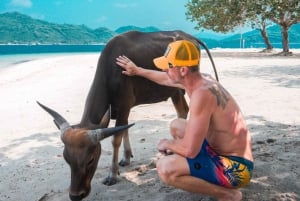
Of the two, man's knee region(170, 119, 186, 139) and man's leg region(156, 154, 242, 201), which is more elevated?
man's knee region(170, 119, 186, 139)

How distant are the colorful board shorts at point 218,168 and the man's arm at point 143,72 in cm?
122

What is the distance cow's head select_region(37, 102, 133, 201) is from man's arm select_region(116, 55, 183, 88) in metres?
0.83

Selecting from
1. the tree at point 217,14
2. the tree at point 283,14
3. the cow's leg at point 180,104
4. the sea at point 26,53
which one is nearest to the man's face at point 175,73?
the cow's leg at point 180,104

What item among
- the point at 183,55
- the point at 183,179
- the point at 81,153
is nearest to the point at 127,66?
the point at 81,153

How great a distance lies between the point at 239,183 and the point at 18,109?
9967mm

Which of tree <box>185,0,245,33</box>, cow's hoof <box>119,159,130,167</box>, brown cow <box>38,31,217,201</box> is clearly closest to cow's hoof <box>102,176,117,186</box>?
brown cow <box>38,31,217,201</box>

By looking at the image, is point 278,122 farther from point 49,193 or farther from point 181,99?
point 49,193

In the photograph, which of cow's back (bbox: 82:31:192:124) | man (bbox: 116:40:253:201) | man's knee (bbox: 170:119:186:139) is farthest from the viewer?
cow's back (bbox: 82:31:192:124)

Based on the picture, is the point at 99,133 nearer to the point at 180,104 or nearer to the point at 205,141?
the point at 205,141

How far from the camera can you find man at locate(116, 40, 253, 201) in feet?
12.7

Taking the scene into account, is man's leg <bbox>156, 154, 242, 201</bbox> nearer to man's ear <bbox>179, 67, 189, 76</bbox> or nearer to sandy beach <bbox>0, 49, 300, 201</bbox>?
sandy beach <bbox>0, 49, 300, 201</bbox>

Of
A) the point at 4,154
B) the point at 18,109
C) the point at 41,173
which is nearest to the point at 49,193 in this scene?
the point at 41,173

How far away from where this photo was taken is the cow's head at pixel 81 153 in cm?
471

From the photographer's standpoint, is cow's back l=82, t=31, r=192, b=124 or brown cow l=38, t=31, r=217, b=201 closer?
brown cow l=38, t=31, r=217, b=201
